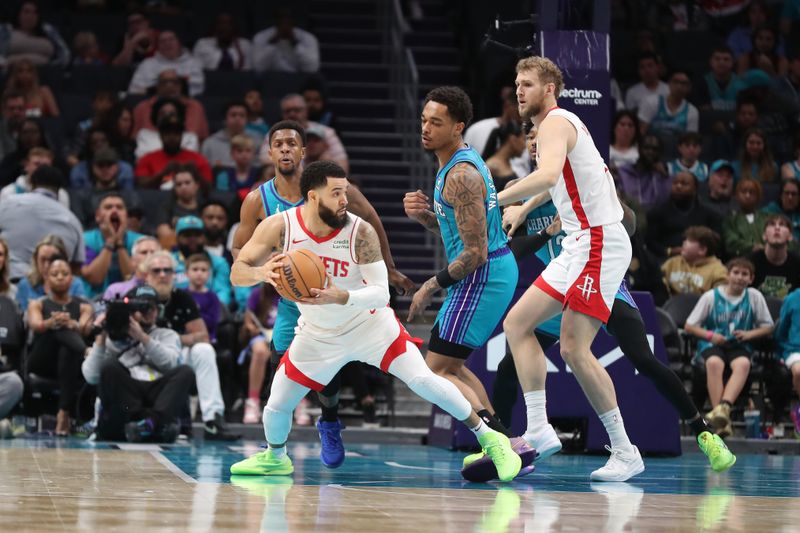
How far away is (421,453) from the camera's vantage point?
9891mm

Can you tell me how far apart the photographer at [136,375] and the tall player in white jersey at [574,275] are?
3733 millimetres

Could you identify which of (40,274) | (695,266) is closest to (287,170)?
(40,274)

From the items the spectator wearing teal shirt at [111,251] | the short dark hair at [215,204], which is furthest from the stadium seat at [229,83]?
the spectator wearing teal shirt at [111,251]

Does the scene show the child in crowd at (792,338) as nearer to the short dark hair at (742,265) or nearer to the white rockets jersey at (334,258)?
the short dark hair at (742,265)

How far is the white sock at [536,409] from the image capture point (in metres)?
7.50

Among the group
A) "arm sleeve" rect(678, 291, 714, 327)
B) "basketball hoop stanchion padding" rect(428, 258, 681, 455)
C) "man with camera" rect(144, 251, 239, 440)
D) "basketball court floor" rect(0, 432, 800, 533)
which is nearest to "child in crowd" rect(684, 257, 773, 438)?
"arm sleeve" rect(678, 291, 714, 327)

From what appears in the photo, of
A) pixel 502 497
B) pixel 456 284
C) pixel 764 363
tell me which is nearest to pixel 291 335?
→ pixel 456 284

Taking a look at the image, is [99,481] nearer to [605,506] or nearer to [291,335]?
[291,335]

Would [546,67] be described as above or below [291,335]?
above

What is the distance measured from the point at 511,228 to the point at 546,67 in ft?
3.06

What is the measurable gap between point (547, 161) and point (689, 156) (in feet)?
24.2

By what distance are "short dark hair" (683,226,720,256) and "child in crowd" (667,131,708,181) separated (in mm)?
1774

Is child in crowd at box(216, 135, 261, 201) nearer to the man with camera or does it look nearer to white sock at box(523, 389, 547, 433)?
the man with camera

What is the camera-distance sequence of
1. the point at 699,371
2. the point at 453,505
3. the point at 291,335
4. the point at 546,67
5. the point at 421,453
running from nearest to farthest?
the point at 453,505
the point at 546,67
the point at 291,335
the point at 421,453
the point at 699,371
